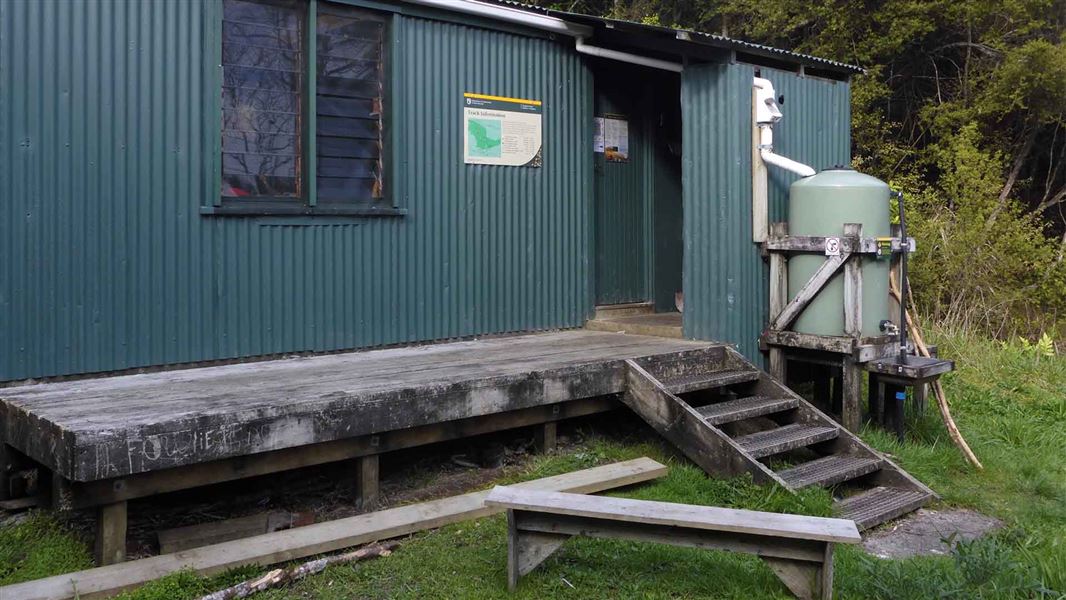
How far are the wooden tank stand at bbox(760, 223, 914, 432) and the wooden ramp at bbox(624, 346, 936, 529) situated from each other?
1.47 feet

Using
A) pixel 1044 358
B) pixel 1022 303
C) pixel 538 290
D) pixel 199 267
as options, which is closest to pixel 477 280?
pixel 538 290

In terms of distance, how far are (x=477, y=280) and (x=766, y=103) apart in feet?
8.36

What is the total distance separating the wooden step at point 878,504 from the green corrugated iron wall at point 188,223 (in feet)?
9.68

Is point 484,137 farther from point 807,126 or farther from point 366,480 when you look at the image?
point 366,480

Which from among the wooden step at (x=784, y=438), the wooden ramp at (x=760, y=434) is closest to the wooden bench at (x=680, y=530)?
the wooden ramp at (x=760, y=434)

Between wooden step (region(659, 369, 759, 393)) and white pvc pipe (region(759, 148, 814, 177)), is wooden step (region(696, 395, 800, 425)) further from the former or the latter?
white pvc pipe (region(759, 148, 814, 177))

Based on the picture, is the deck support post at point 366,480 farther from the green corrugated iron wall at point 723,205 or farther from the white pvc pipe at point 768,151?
the white pvc pipe at point 768,151

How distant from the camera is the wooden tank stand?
22.0 feet

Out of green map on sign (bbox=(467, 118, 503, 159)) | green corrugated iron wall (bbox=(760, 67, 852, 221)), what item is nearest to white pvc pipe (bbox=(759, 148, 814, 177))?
green corrugated iron wall (bbox=(760, 67, 852, 221))

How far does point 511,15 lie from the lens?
731 centimetres

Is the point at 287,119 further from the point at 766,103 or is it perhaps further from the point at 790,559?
the point at 790,559

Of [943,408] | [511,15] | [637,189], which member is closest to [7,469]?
[511,15]

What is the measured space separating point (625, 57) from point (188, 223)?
3.62 meters

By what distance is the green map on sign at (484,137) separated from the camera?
731 cm
